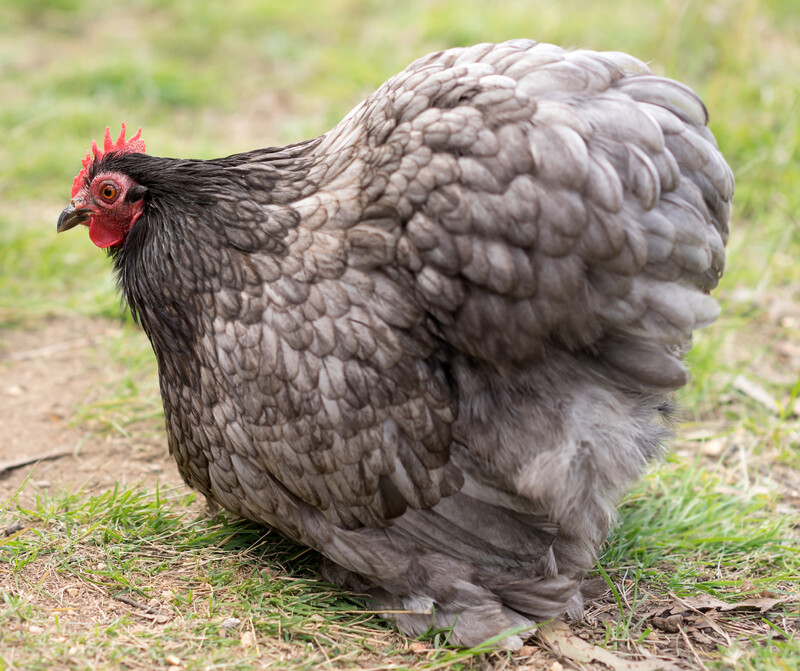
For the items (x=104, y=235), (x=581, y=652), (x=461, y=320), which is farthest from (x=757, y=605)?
(x=104, y=235)

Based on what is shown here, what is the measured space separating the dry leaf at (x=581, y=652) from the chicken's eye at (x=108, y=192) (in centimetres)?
213

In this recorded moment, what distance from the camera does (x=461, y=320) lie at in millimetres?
2439

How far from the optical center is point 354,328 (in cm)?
250

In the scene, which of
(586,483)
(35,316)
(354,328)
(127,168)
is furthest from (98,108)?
(586,483)

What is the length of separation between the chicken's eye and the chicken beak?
0.08 meters

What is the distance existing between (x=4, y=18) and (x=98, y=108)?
2886mm

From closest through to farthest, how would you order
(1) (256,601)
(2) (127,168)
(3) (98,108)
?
(1) (256,601) → (2) (127,168) → (3) (98,108)

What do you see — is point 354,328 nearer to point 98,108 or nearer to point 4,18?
point 98,108

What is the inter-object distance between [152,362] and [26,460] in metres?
0.90

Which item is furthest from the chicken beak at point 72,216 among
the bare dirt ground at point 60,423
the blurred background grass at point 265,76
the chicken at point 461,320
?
the blurred background grass at point 265,76

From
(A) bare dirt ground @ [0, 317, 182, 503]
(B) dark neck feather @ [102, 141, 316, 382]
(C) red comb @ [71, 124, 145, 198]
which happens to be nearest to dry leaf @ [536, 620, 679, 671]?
(B) dark neck feather @ [102, 141, 316, 382]

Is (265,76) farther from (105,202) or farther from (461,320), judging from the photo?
(461,320)

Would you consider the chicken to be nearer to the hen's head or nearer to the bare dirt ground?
the hen's head

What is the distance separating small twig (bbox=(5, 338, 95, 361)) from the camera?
4.21 meters
